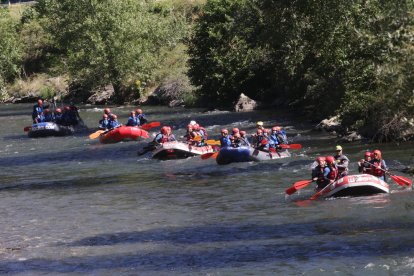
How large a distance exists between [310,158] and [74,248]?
1290 cm

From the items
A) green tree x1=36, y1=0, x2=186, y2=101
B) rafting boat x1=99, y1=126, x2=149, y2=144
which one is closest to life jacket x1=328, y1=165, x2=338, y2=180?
rafting boat x1=99, y1=126, x2=149, y2=144

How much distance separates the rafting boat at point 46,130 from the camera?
41.1m

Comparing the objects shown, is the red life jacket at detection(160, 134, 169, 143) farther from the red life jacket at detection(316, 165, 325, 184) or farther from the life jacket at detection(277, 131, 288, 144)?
the red life jacket at detection(316, 165, 325, 184)

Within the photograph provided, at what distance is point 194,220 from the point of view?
20.6m

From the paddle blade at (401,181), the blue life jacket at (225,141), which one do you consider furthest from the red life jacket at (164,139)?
the paddle blade at (401,181)

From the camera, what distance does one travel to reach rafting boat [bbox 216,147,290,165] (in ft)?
94.9

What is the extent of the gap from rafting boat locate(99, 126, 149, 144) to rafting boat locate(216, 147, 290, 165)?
8.87 metres

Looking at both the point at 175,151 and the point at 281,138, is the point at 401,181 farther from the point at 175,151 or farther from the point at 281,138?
the point at 175,151

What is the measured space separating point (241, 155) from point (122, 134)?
1016 cm

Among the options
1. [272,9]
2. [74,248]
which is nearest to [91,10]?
[272,9]

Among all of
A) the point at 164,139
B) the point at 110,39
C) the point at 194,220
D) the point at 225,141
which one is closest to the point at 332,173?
the point at 194,220

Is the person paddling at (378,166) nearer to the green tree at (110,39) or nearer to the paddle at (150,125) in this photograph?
the paddle at (150,125)

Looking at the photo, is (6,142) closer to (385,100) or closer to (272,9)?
(272,9)

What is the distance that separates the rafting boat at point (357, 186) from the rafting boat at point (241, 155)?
716 centimetres
